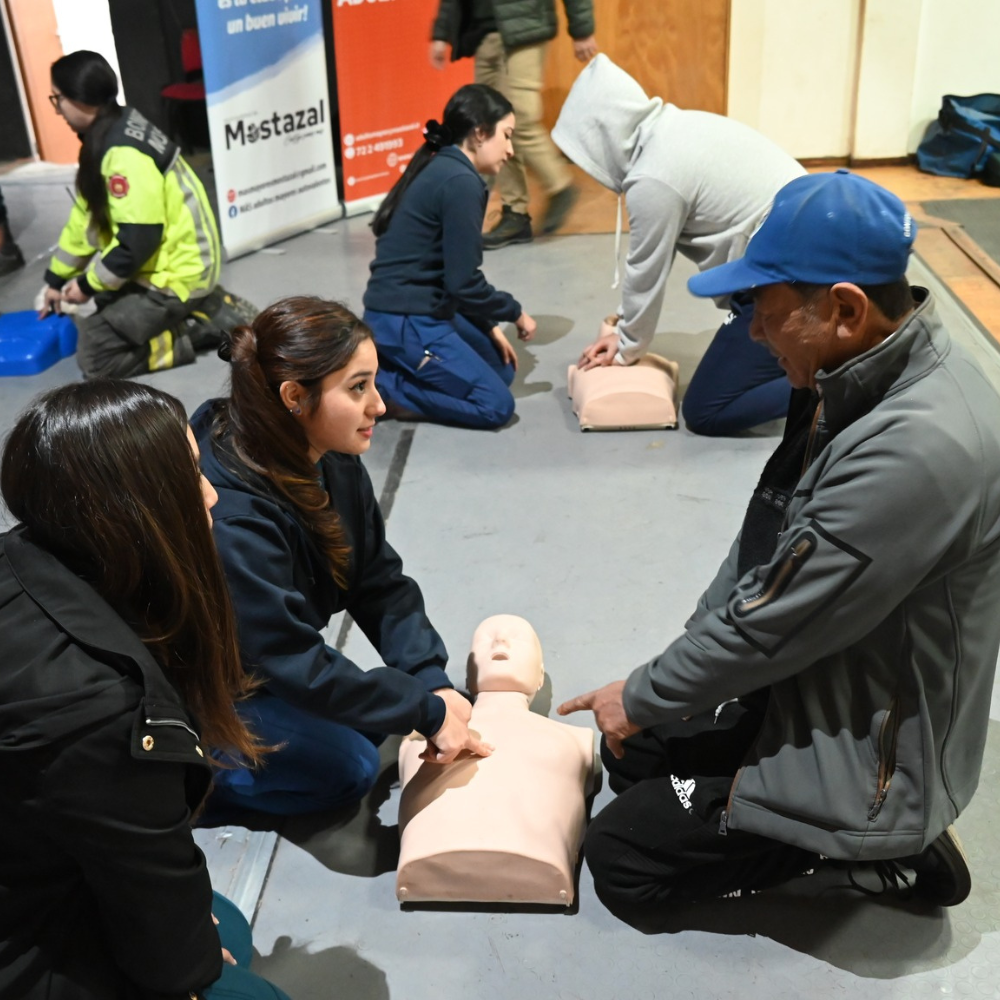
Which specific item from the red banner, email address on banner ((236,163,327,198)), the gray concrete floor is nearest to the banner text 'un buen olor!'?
email address on banner ((236,163,327,198))

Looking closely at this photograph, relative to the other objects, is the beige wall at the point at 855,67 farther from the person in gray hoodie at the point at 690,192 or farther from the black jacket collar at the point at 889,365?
the black jacket collar at the point at 889,365

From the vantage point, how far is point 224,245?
5473 mm

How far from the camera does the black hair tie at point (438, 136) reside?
3648mm

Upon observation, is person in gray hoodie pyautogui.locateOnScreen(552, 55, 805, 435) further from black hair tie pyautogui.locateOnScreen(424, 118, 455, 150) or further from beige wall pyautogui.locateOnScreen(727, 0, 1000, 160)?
beige wall pyautogui.locateOnScreen(727, 0, 1000, 160)

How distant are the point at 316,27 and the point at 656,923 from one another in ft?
15.8

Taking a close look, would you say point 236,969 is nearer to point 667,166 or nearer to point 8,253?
point 667,166

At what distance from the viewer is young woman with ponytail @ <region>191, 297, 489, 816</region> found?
1.91 m

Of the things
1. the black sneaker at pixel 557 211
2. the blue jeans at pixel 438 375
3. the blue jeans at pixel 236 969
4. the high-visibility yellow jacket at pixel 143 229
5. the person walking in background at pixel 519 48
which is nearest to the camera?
the blue jeans at pixel 236 969

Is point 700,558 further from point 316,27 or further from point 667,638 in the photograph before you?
point 316,27

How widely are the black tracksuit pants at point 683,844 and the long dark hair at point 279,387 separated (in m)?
0.70

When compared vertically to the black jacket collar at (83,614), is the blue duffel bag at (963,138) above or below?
below

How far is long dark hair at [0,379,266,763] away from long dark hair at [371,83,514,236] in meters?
2.55

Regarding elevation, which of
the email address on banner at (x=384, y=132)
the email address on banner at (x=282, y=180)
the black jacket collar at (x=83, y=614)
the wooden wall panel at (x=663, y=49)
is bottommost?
the email address on banner at (x=282, y=180)

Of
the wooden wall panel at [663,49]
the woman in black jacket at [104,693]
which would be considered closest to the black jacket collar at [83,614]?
the woman in black jacket at [104,693]
